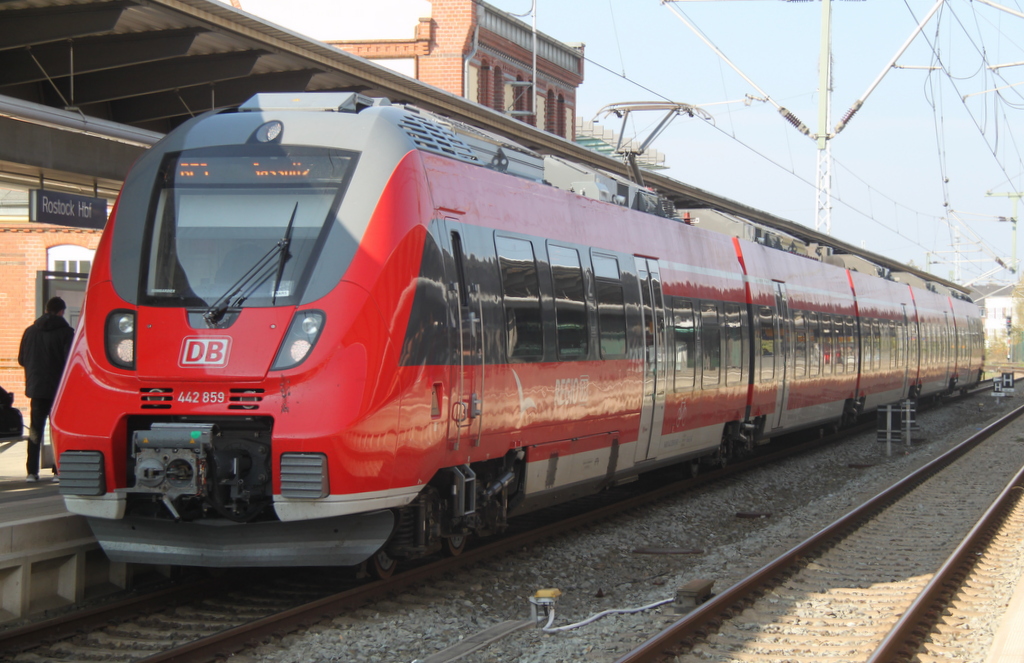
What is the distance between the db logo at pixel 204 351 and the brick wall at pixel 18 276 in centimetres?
1362

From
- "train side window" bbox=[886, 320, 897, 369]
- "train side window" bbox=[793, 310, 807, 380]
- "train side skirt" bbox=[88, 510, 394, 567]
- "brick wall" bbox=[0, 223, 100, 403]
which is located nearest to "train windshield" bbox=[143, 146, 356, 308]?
"train side skirt" bbox=[88, 510, 394, 567]

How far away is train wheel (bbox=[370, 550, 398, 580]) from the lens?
7.67 meters

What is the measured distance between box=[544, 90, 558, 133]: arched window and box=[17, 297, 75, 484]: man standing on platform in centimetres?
2581

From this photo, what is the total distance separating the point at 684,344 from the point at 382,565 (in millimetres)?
5283

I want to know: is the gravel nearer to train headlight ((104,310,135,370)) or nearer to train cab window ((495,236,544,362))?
train cab window ((495,236,544,362))

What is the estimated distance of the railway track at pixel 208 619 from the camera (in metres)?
6.05

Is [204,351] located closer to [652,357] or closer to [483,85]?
[652,357]

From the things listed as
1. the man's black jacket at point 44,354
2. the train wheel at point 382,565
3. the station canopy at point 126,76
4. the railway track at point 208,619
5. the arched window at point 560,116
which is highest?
the arched window at point 560,116

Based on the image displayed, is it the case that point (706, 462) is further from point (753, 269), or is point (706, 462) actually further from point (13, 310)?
point (13, 310)

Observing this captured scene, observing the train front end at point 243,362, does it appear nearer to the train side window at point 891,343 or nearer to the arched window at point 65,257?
the arched window at point 65,257

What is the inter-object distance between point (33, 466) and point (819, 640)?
7.44 metres

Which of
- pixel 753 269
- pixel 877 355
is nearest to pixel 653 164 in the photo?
pixel 877 355

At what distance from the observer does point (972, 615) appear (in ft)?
24.8

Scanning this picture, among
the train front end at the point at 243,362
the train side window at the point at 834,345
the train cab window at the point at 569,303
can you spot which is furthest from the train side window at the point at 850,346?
the train front end at the point at 243,362
